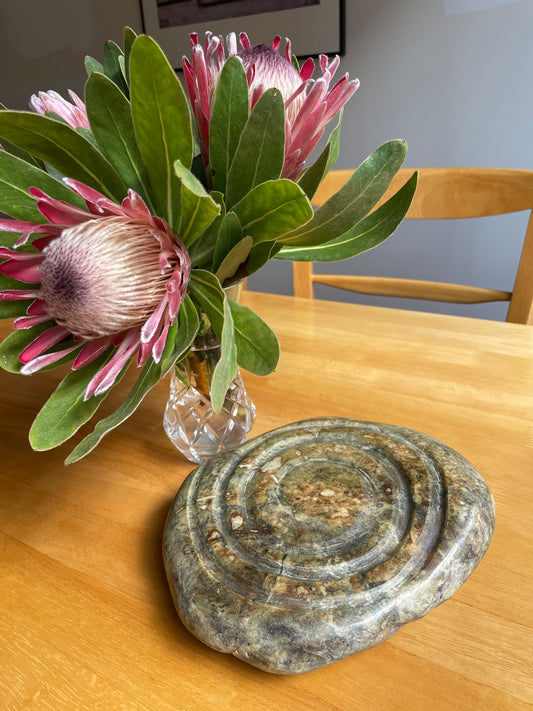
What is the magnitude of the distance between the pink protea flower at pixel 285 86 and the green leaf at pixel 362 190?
0.04 meters

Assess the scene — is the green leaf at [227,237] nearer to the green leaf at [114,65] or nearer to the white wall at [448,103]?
the green leaf at [114,65]

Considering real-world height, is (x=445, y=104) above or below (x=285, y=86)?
below

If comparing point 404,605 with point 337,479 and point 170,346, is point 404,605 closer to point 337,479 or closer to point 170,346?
point 337,479

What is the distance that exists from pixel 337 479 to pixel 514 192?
832 millimetres

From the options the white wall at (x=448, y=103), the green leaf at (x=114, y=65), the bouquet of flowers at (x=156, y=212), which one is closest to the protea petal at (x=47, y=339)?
the bouquet of flowers at (x=156, y=212)

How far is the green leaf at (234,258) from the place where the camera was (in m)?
0.35

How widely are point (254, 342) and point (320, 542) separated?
0.47 ft

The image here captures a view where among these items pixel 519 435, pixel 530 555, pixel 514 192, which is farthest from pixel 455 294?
pixel 530 555

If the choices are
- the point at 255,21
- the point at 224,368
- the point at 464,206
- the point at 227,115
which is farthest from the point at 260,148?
the point at 255,21

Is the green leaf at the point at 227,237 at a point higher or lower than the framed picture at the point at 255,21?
lower

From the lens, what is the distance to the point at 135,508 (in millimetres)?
462

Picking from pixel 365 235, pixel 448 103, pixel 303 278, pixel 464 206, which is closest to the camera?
pixel 365 235

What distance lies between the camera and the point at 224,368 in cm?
32

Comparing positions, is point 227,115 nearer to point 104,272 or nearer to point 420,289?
point 104,272
